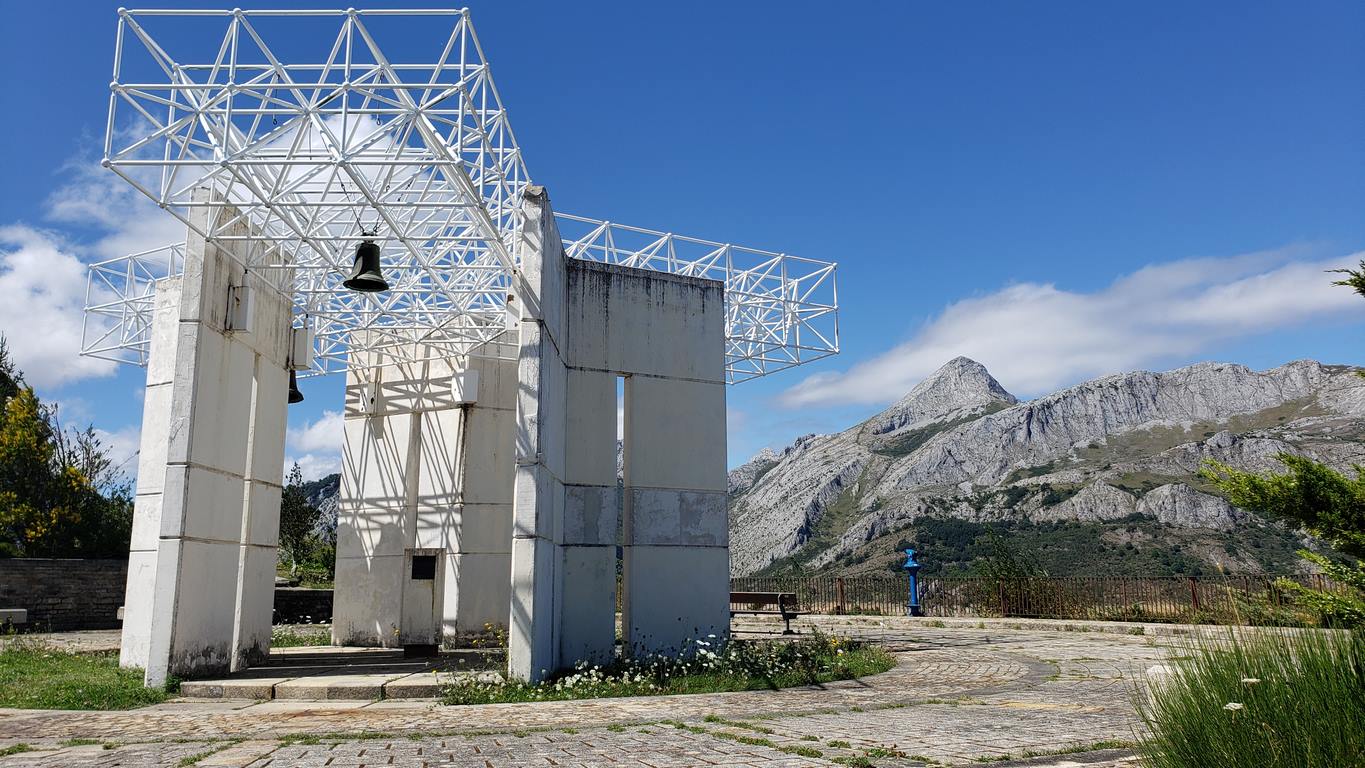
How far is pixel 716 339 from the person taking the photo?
53.2 feet

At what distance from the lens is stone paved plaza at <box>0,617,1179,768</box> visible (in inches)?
281

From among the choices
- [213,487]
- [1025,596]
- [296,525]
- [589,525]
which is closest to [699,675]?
[589,525]

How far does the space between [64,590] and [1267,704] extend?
28145 millimetres

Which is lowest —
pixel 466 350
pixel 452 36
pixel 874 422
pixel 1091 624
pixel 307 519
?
pixel 1091 624

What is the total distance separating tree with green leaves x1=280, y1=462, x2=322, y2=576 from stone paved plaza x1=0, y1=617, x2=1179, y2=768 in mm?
28324

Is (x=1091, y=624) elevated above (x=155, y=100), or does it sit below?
below

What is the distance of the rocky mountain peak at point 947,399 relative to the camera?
428ft

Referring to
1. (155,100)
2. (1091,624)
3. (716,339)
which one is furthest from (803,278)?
(155,100)

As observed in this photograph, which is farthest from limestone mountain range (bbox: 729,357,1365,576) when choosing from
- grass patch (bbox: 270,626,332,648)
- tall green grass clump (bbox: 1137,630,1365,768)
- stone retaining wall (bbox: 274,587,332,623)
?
tall green grass clump (bbox: 1137,630,1365,768)

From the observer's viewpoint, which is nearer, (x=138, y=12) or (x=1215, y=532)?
(x=138, y=12)

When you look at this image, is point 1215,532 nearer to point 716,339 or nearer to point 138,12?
point 716,339

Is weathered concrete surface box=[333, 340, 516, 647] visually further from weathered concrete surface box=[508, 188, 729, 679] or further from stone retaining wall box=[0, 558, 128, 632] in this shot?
stone retaining wall box=[0, 558, 128, 632]

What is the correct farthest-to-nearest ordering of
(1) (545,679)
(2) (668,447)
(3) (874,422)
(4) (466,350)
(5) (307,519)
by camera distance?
(3) (874,422) < (5) (307,519) < (4) (466,350) < (2) (668,447) < (1) (545,679)

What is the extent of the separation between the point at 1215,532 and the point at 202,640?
72821 millimetres
